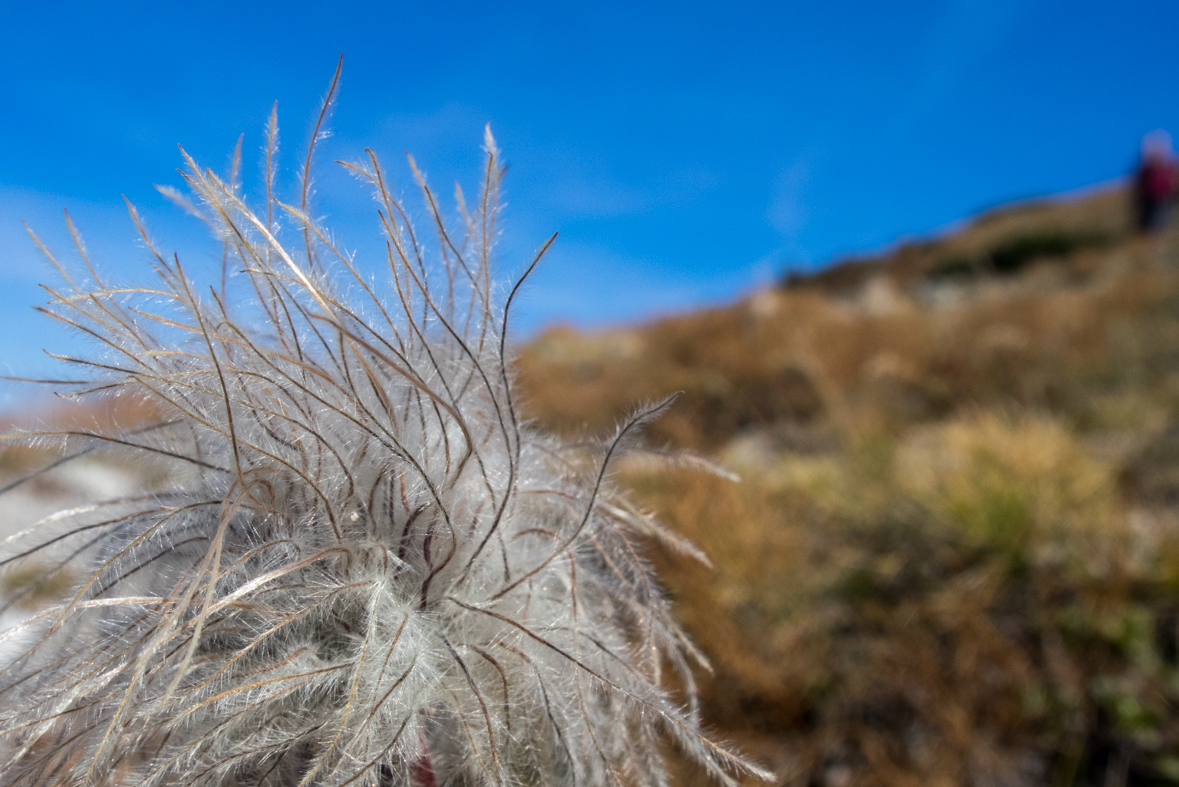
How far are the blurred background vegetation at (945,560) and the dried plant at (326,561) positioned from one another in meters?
→ 0.18

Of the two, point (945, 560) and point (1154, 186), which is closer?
point (945, 560)

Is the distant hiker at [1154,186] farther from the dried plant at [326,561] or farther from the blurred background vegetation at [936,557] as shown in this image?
the dried plant at [326,561]

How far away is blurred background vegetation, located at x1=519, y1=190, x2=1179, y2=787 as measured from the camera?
285cm

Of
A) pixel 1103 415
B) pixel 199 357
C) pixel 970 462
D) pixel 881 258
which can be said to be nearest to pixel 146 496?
pixel 199 357

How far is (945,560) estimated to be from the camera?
369 centimetres

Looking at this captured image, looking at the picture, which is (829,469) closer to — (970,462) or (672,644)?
(970,462)

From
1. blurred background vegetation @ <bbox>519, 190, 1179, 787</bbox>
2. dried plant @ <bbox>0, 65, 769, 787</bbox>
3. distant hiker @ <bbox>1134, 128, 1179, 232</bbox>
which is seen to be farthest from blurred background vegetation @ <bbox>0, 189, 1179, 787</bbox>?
distant hiker @ <bbox>1134, 128, 1179, 232</bbox>

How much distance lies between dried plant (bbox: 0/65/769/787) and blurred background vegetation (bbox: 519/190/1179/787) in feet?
0.61

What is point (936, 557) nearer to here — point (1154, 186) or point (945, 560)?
point (945, 560)

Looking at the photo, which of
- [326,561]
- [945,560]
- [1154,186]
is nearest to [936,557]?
[945,560]

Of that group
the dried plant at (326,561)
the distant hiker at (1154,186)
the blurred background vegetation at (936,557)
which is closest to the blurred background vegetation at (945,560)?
the blurred background vegetation at (936,557)

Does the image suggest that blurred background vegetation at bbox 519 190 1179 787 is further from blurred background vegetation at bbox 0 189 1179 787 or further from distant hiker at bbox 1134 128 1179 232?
distant hiker at bbox 1134 128 1179 232

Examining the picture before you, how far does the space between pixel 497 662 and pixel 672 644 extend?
249mm

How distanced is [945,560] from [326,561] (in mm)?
3874
